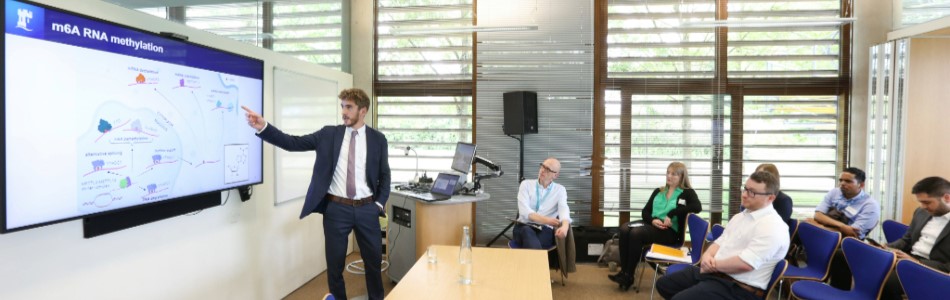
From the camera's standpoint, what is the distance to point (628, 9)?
5852mm

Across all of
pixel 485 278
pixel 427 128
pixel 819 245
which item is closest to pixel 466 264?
pixel 485 278

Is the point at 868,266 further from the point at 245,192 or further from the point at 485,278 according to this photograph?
the point at 245,192

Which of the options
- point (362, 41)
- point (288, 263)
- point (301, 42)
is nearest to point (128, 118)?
point (288, 263)

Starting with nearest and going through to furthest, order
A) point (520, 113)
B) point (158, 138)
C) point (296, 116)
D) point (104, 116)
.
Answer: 1. point (104, 116)
2. point (158, 138)
3. point (296, 116)
4. point (520, 113)

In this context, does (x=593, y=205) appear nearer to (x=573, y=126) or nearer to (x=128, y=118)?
(x=573, y=126)

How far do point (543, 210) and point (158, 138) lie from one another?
3.11 m

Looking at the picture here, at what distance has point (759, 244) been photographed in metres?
2.87

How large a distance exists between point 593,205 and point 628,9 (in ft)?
7.57

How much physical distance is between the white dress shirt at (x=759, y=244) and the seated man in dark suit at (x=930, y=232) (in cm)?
113

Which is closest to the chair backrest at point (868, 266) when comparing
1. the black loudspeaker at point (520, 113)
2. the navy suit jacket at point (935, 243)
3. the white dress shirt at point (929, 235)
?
the navy suit jacket at point (935, 243)

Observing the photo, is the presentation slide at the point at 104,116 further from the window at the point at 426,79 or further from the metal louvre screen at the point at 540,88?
the metal louvre screen at the point at 540,88

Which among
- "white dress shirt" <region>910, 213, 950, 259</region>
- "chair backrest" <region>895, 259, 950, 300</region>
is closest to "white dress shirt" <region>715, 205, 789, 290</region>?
"chair backrest" <region>895, 259, 950, 300</region>

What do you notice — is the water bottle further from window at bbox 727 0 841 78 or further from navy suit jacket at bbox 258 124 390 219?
window at bbox 727 0 841 78

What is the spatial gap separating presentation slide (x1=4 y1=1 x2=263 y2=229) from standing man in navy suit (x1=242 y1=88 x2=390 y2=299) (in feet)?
1.93
